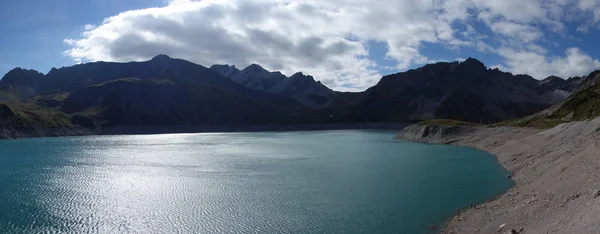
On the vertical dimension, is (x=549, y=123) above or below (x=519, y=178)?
above

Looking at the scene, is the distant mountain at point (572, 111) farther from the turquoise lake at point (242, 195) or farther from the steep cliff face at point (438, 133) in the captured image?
the turquoise lake at point (242, 195)

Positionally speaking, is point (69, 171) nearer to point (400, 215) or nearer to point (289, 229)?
point (289, 229)

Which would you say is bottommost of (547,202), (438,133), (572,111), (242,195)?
(242,195)

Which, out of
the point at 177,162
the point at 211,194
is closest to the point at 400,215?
the point at 211,194

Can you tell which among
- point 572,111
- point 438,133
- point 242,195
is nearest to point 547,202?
point 242,195

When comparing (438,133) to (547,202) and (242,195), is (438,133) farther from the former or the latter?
(547,202)

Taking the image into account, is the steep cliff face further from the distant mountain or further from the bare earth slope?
the bare earth slope

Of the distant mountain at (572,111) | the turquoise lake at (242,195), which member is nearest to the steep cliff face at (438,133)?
the distant mountain at (572,111)

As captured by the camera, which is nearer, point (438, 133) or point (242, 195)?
point (242, 195)
